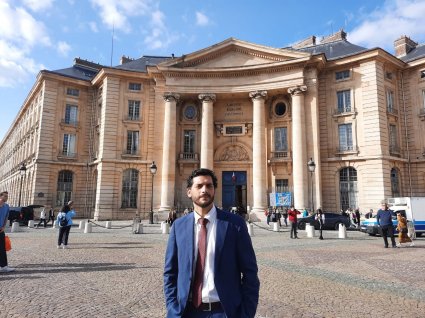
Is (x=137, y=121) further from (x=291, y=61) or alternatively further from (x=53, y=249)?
(x=53, y=249)

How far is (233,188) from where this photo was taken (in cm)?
3338

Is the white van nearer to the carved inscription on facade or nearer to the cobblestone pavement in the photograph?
the cobblestone pavement

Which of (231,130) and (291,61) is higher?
(291,61)

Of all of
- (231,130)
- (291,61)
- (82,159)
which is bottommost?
(82,159)

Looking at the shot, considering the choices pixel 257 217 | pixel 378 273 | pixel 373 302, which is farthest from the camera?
pixel 257 217

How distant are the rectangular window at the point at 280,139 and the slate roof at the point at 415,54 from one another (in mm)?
13375

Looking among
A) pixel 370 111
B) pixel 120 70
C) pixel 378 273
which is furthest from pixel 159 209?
pixel 378 273

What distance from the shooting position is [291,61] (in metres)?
30.1

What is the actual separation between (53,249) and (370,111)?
89.1ft

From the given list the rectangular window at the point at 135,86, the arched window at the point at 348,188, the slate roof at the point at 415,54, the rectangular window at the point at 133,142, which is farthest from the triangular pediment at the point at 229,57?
the slate roof at the point at 415,54

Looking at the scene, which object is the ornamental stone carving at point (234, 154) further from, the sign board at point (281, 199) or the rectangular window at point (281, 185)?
the sign board at point (281, 199)

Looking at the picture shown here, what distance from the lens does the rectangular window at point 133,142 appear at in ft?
110

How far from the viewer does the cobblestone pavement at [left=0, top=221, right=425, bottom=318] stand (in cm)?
554

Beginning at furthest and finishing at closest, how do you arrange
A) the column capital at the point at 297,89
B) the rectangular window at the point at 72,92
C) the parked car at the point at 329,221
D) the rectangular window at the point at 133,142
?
the rectangular window at the point at 72,92
the rectangular window at the point at 133,142
the column capital at the point at 297,89
the parked car at the point at 329,221
